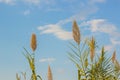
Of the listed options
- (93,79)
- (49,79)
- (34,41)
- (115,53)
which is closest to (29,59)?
(34,41)

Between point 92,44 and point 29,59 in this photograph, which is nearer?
point 92,44

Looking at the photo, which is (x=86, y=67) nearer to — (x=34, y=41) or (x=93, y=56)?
(x=93, y=56)

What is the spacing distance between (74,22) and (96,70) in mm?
857

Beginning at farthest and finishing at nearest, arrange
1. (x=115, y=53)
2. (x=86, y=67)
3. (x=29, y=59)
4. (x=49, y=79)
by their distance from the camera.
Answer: (x=115, y=53) < (x=29, y=59) < (x=86, y=67) < (x=49, y=79)

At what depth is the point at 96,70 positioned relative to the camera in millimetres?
4941

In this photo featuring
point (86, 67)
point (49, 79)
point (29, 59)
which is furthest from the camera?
point (29, 59)

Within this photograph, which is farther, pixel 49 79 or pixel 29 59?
pixel 29 59

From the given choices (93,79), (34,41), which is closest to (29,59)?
(34,41)

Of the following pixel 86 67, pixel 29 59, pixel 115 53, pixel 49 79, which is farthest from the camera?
pixel 115 53

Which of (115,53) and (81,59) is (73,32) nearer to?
(81,59)

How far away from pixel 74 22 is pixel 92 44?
0.46m

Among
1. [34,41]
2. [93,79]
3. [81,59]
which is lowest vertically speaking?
[93,79]

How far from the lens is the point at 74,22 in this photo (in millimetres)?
5016

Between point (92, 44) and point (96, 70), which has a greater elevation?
point (92, 44)
